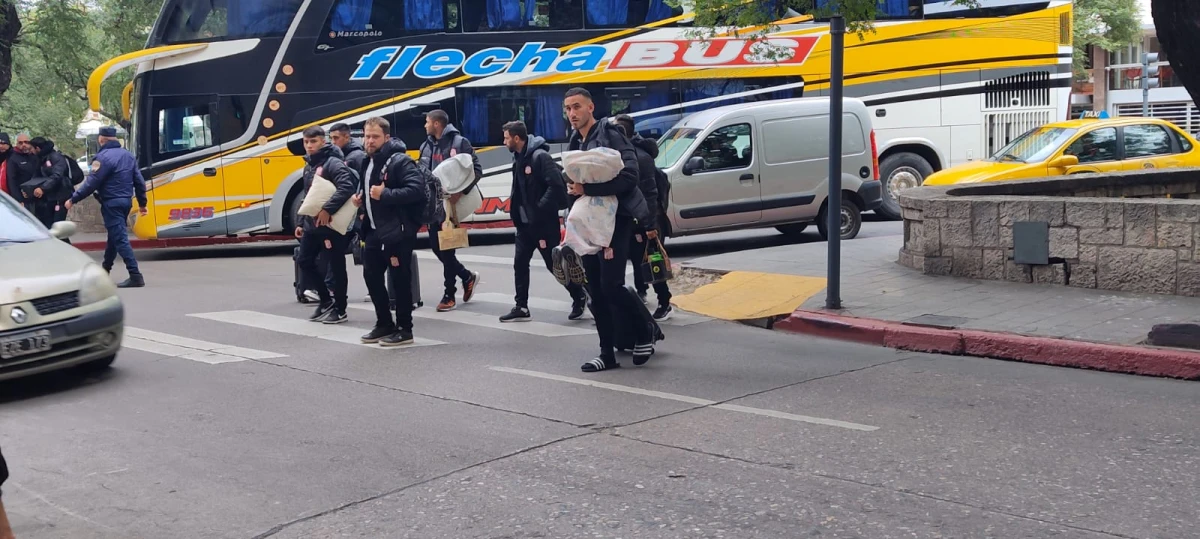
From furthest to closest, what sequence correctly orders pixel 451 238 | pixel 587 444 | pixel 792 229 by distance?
1. pixel 792 229
2. pixel 451 238
3. pixel 587 444

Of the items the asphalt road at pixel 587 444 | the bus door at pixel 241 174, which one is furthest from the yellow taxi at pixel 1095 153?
the bus door at pixel 241 174

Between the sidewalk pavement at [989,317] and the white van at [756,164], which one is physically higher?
the white van at [756,164]

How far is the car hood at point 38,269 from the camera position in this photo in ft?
23.6

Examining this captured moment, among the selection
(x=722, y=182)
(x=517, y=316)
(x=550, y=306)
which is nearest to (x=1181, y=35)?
(x=517, y=316)

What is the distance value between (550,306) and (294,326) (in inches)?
93.2

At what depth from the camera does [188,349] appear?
886 centimetres

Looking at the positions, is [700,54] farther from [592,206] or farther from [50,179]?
[592,206]

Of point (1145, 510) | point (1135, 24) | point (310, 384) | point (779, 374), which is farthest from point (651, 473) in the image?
point (1135, 24)

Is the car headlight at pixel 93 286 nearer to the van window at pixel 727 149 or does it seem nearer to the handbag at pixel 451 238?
the handbag at pixel 451 238

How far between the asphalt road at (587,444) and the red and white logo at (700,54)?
10.0m

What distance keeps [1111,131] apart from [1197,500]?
12.1m

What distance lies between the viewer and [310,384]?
744 cm

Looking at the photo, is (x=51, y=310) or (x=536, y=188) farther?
(x=536, y=188)

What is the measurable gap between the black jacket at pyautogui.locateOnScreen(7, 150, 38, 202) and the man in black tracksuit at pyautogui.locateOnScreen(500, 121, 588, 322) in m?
9.18
